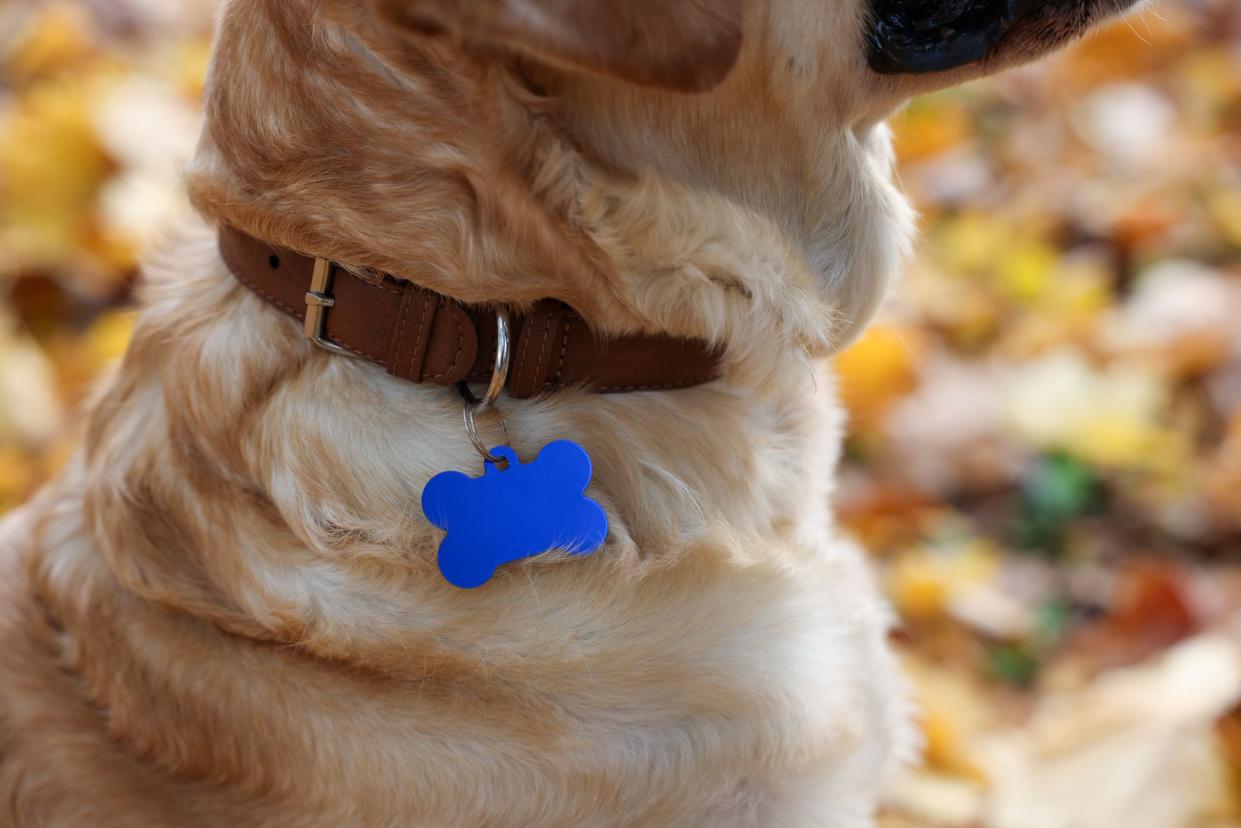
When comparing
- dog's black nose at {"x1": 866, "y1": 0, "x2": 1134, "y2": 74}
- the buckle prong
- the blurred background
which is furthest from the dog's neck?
the blurred background

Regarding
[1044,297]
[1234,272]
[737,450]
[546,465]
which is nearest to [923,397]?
[1044,297]

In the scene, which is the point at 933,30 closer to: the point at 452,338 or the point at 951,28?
the point at 951,28

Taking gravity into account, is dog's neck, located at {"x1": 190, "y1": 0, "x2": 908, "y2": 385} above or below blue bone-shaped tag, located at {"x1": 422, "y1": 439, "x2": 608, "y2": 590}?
above

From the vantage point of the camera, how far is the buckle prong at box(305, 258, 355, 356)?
74.9 inches

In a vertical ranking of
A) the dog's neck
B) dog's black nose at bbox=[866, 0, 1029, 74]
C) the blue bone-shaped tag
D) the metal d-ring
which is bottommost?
the blue bone-shaped tag

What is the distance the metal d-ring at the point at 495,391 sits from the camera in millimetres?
1882

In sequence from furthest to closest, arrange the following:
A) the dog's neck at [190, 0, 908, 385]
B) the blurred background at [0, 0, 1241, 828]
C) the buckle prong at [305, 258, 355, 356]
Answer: the blurred background at [0, 0, 1241, 828], the buckle prong at [305, 258, 355, 356], the dog's neck at [190, 0, 908, 385]

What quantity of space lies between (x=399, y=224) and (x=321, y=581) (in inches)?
22.1

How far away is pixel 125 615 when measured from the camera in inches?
83.0

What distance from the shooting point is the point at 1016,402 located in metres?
3.98

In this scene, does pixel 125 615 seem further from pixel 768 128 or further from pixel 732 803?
pixel 768 128

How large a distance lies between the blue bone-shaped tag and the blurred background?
5.01ft

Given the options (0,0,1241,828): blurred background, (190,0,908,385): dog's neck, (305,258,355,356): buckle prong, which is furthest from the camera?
(0,0,1241,828): blurred background

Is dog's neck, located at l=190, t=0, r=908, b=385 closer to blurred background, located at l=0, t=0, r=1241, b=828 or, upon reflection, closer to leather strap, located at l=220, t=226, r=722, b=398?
leather strap, located at l=220, t=226, r=722, b=398
